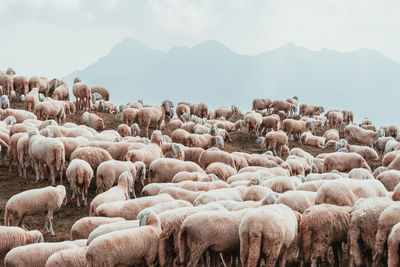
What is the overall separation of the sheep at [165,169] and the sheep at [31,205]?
4309 mm

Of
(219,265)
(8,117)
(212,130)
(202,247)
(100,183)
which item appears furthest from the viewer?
(212,130)

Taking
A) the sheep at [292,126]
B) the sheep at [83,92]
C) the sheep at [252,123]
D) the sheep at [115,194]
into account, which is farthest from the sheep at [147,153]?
the sheep at [292,126]

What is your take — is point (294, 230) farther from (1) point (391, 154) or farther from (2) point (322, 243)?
(1) point (391, 154)

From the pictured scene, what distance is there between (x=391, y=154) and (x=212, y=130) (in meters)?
9.13

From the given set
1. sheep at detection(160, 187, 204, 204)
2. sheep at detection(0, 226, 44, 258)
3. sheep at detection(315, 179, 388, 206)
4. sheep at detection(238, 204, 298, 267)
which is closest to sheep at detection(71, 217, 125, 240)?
sheep at detection(0, 226, 44, 258)

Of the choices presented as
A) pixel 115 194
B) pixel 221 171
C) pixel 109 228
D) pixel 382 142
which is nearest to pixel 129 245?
pixel 109 228

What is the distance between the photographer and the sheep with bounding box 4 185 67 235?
A: 36.6 feet

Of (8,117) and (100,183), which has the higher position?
(8,117)

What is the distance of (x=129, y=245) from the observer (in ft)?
25.3

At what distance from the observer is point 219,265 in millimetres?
9023

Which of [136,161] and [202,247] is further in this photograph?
[136,161]

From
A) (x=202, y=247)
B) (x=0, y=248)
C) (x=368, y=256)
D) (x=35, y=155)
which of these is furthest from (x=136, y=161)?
(x=368, y=256)

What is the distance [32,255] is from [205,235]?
3175 mm

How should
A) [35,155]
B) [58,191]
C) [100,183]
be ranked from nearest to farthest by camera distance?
1. [58,191]
2. [100,183]
3. [35,155]
